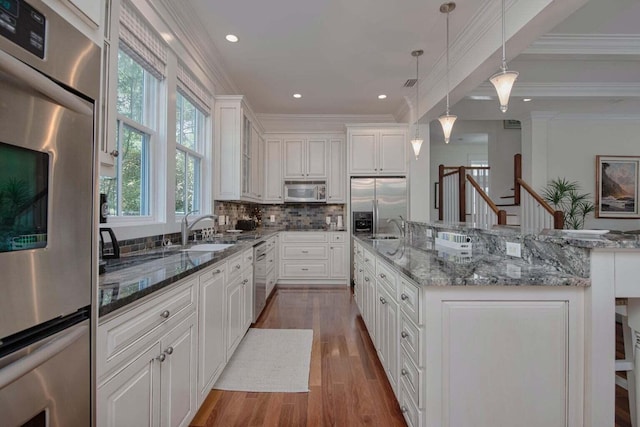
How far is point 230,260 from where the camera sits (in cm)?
223

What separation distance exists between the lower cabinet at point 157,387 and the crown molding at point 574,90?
171 inches

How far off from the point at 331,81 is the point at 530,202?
3.33m

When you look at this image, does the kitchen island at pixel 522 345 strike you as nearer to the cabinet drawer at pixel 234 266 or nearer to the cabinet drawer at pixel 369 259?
the cabinet drawer at pixel 369 259

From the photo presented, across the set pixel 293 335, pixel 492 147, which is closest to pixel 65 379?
pixel 293 335

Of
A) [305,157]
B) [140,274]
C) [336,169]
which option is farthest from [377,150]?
[140,274]

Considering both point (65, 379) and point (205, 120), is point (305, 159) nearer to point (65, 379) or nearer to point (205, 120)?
point (205, 120)

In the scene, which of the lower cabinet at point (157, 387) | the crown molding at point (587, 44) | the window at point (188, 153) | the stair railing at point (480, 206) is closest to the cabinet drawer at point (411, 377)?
the lower cabinet at point (157, 387)

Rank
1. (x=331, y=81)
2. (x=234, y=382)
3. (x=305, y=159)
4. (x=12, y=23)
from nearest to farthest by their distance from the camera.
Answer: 1. (x=12, y=23)
2. (x=234, y=382)
3. (x=331, y=81)
4. (x=305, y=159)

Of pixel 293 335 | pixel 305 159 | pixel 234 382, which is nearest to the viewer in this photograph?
pixel 234 382

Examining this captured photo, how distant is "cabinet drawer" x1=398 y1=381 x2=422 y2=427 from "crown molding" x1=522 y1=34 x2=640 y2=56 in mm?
3319

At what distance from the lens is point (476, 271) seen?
150 centimetres

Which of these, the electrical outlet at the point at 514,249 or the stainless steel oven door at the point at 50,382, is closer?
the stainless steel oven door at the point at 50,382

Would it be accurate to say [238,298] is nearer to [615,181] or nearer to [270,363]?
[270,363]

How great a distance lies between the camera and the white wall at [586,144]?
5.06 m
